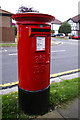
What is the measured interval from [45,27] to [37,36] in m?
0.21

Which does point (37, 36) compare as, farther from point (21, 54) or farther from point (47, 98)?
point (47, 98)

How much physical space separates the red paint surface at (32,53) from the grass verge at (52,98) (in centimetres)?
51

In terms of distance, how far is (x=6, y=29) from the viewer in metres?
17.5

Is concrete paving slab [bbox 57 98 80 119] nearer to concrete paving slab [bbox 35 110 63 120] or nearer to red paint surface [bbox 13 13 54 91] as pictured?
concrete paving slab [bbox 35 110 63 120]

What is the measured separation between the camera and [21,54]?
7.49 feet

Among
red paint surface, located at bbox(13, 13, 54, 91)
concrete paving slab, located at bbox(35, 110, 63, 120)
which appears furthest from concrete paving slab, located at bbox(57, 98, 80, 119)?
red paint surface, located at bbox(13, 13, 54, 91)

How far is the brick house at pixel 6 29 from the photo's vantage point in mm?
17562

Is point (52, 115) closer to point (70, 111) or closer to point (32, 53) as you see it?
point (70, 111)

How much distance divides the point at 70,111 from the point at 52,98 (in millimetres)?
485

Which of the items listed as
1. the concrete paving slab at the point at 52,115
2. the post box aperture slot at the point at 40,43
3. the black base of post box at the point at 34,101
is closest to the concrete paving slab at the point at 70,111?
the concrete paving slab at the point at 52,115

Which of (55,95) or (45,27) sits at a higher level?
(45,27)

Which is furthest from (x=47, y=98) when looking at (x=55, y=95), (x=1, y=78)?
(x=1, y=78)

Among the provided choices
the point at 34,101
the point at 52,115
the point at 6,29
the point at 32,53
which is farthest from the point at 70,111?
the point at 6,29

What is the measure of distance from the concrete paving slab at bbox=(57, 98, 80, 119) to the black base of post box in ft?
1.15
